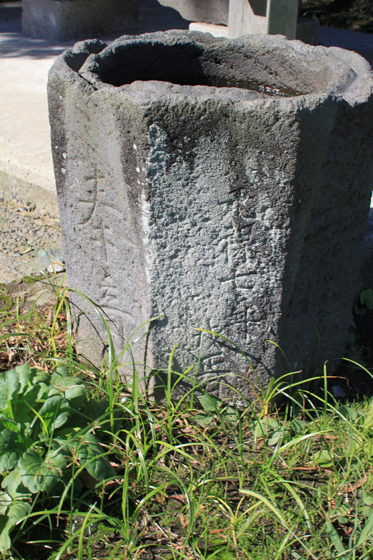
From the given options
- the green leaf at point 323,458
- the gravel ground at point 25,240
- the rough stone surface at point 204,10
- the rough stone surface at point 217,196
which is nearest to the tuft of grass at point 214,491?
the green leaf at point 323,458

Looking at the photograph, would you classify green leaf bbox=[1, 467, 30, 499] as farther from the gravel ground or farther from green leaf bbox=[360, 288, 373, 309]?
green leaf bbox=[360, 288, 373, 309]

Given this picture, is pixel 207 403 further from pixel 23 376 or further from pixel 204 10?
pixel 204 10

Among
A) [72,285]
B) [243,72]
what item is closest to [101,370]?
[72,285]

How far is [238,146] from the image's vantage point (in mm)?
1246

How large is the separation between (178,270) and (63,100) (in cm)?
60

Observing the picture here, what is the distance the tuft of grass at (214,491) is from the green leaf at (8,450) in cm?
8

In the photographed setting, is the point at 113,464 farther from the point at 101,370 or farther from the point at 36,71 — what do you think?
the point at 36,71

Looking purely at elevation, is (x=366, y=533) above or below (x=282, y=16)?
below

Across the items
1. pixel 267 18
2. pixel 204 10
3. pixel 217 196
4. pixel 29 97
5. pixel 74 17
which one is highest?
pixel 204 10

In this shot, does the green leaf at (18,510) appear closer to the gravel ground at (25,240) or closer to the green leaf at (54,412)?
the green leaf at (54,412)

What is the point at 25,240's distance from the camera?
264 centimetres

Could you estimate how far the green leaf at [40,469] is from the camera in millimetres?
1228

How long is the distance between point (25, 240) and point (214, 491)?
1782mm

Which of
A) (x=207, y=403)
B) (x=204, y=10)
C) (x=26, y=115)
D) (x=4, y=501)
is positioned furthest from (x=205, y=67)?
(x=204, y=10)
